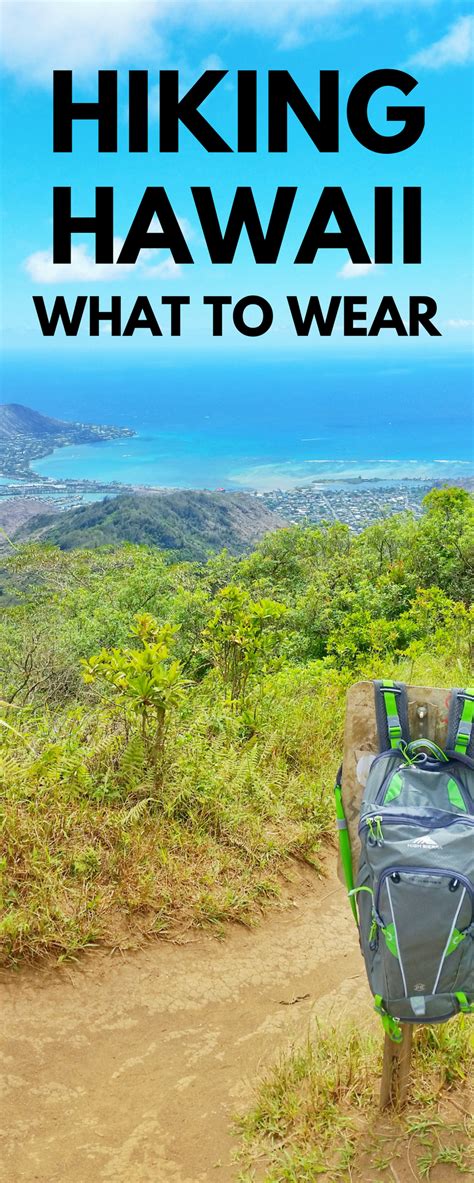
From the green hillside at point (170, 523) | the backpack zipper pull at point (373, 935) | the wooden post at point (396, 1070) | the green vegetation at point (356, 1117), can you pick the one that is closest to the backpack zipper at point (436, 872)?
the backpack zipper pull at point (373, 935)

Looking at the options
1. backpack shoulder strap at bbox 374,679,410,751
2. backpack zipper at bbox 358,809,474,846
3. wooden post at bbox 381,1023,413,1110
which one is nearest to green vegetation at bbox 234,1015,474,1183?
wooden post at bbox 381,1023,413,1110

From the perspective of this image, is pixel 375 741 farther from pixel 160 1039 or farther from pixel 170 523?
pixel 170 523

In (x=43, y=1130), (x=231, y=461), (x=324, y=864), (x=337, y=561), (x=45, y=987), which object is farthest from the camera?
(x=231, y=461)

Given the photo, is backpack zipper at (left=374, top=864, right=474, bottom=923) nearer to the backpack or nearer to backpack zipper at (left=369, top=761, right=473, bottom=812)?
the backpack

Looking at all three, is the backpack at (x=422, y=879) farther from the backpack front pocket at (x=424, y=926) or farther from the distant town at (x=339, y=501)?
the distant town at (x=339, y=501)

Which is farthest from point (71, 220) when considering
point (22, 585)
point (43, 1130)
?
point (22, 585)

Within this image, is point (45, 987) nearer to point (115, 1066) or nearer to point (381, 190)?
point (115, 1066)
